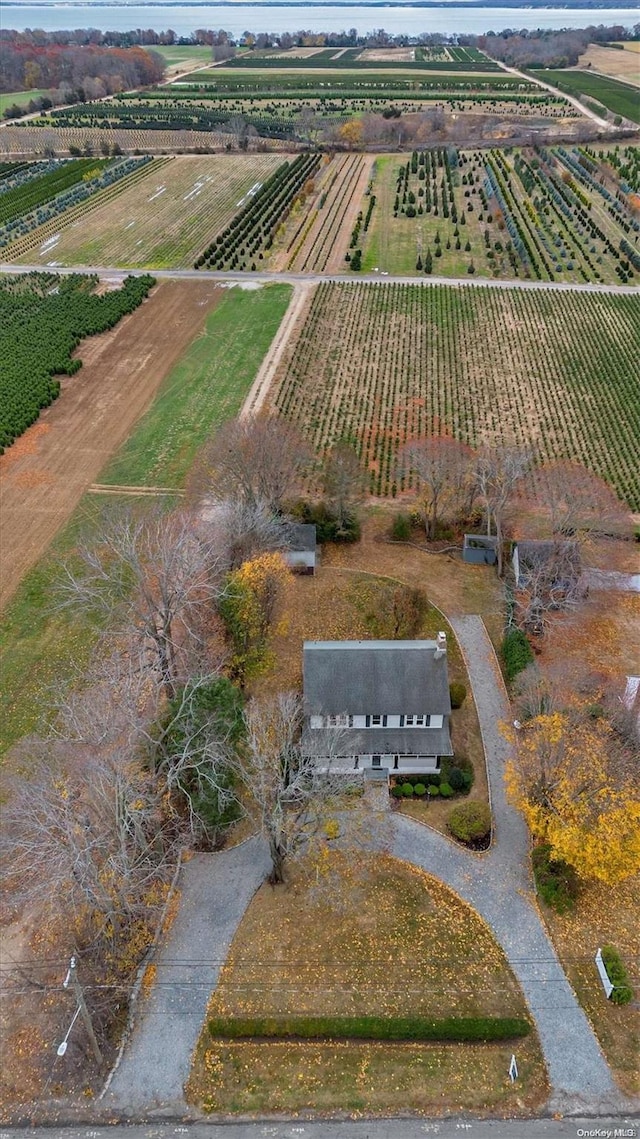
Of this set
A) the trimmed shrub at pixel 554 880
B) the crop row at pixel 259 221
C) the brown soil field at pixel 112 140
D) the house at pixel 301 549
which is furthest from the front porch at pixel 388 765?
the brown soil field at pixel 112 140

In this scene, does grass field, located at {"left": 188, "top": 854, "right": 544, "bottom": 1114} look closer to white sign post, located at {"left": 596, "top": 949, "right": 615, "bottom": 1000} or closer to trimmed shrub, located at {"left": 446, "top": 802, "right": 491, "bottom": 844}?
trimmed shrub, located at {"left": 446, "top": 802, "right": 491, "bottom": 844}

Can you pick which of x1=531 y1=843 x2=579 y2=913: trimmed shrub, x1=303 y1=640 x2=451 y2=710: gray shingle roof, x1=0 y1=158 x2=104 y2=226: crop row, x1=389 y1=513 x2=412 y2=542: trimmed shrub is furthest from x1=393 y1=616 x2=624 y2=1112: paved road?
x1=0 y1=158 x2=104 y2=226: crop row

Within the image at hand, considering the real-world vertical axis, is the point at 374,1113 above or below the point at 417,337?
below

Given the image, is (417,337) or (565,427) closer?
(565,427)

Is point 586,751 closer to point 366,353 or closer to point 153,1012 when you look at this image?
point 153,1012

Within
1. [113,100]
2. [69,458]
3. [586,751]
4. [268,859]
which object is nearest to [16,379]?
[69,458]

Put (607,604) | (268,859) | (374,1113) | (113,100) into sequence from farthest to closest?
(113,100) → (607,604) → (268,859) → (374,1113)
